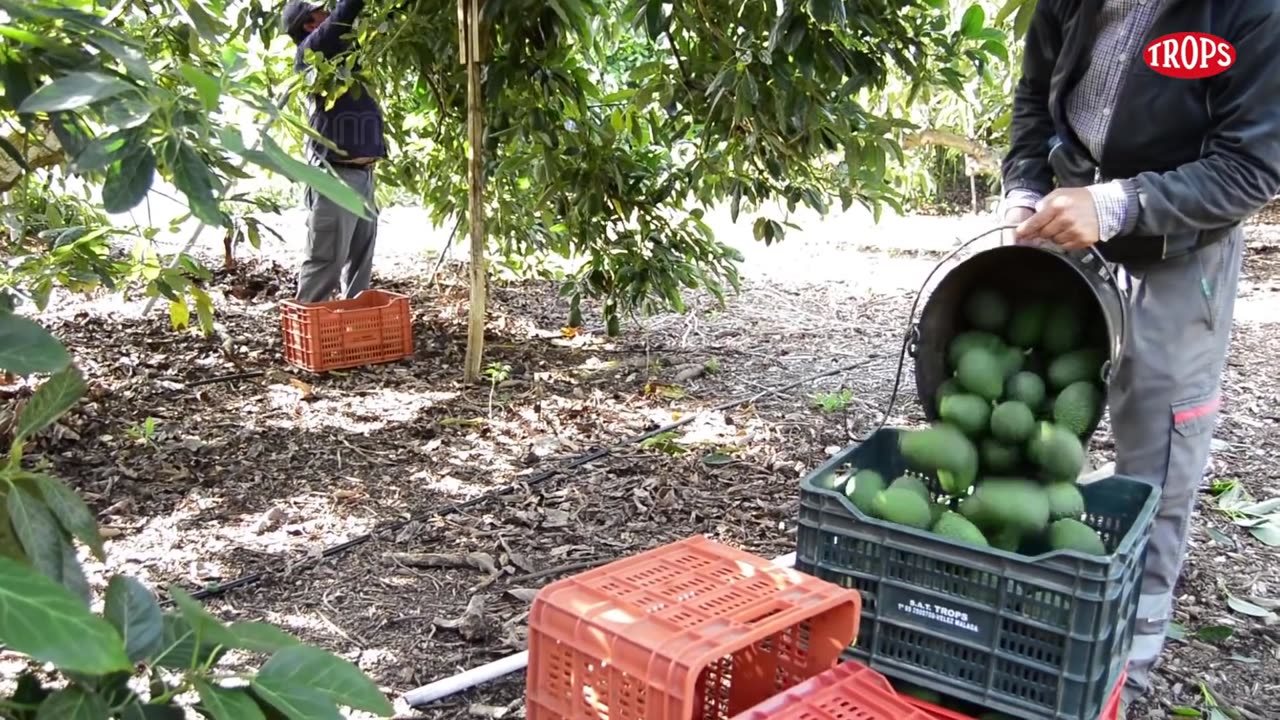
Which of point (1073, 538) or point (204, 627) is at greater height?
point (204, 627)

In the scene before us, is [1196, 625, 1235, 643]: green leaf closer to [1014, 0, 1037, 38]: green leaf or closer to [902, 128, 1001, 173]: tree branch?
[1014, 0, 1037, 38]: green leaf

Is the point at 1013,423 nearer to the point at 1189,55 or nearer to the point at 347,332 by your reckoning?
the point at 1189,55

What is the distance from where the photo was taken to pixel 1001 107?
7238 millimetres

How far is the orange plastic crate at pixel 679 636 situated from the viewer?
1.32 meters

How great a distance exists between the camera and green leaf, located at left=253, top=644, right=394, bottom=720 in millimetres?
817

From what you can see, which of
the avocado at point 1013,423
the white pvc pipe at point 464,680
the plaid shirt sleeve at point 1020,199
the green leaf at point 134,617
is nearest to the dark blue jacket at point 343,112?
the white pvc pipe at point 464,680

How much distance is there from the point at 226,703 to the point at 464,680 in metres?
1.35

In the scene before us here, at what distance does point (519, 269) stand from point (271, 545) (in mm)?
2553

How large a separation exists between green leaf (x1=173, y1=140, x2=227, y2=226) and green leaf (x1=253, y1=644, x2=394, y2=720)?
1.20 feet

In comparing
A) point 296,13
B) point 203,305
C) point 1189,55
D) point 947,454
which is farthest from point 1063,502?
point 296,13

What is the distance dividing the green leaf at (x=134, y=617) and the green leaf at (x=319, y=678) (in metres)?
0.10

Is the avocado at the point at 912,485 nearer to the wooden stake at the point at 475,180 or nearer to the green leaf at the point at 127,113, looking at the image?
the green leaf at the point at 127,113

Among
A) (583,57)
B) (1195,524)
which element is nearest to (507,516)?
(1195,524)

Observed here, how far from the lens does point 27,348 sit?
0.82m
